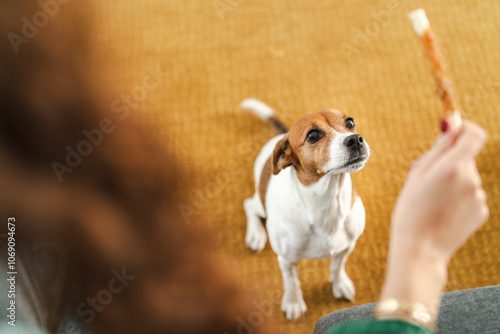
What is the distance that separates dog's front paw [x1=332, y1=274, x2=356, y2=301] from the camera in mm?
1465

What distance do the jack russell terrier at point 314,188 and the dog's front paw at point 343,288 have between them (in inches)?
4.6

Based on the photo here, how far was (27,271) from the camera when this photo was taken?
427 mm

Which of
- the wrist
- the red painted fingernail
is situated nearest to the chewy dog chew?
the red painted fingernail

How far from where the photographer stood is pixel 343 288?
147 cm

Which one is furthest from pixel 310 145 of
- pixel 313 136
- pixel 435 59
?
pixel 435 59

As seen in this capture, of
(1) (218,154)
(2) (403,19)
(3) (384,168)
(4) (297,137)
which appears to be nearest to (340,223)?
(4) (297,137)

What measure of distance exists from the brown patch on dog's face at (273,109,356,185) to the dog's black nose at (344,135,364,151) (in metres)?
0.04

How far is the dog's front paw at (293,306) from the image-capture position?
1.44m

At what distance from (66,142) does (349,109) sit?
158 cm

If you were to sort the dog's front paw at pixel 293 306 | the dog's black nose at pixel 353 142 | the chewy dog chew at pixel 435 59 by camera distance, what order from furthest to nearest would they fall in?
the dog's front paw at pixel 293 306 < the dog's black nose at pixel 353 142 < the chewy dog chew at pixel 435 59

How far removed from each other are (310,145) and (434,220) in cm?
52

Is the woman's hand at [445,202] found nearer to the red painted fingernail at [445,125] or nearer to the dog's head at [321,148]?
the red painted fingernail at [445,125]

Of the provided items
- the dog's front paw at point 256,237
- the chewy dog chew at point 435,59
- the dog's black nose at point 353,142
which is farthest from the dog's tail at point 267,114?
the chewy dog chew at point 435,59

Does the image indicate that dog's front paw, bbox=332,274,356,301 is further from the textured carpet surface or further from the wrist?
the wrist
